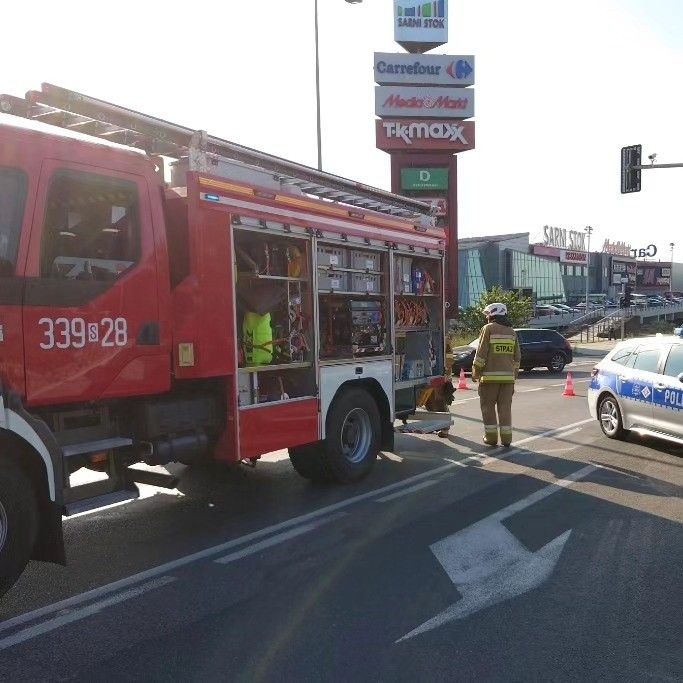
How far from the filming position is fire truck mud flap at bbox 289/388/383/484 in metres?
7.07

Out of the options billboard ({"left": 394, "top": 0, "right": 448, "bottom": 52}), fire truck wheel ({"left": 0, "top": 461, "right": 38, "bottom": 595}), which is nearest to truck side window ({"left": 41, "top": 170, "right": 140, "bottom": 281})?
fire truck wheel ({"left": 0, "top": 461, "right": 38, "bottom": 595})

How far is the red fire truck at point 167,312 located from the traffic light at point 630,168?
1191 cm

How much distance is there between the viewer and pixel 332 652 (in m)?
3.60

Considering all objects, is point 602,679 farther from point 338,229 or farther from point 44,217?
point 338,229

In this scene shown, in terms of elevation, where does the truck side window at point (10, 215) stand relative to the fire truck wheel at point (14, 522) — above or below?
above

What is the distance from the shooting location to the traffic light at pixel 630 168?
17672mm

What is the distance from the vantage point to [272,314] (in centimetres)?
645

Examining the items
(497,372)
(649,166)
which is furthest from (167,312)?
(649,166)

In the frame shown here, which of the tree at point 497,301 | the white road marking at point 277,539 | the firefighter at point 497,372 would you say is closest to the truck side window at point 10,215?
the white road marking at point 277,539

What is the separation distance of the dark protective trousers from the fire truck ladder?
382 cm

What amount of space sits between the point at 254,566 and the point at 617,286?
333ft

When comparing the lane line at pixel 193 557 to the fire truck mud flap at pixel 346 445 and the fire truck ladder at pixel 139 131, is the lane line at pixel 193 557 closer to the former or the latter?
the fire truck mud flap at pixel 346 445

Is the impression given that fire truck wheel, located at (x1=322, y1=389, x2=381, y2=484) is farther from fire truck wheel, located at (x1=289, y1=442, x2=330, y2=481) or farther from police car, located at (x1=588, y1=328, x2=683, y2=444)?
police car, located at (x1=588, y1=328, x2=683, y2=444)

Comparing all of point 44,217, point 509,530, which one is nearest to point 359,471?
point 509,530
